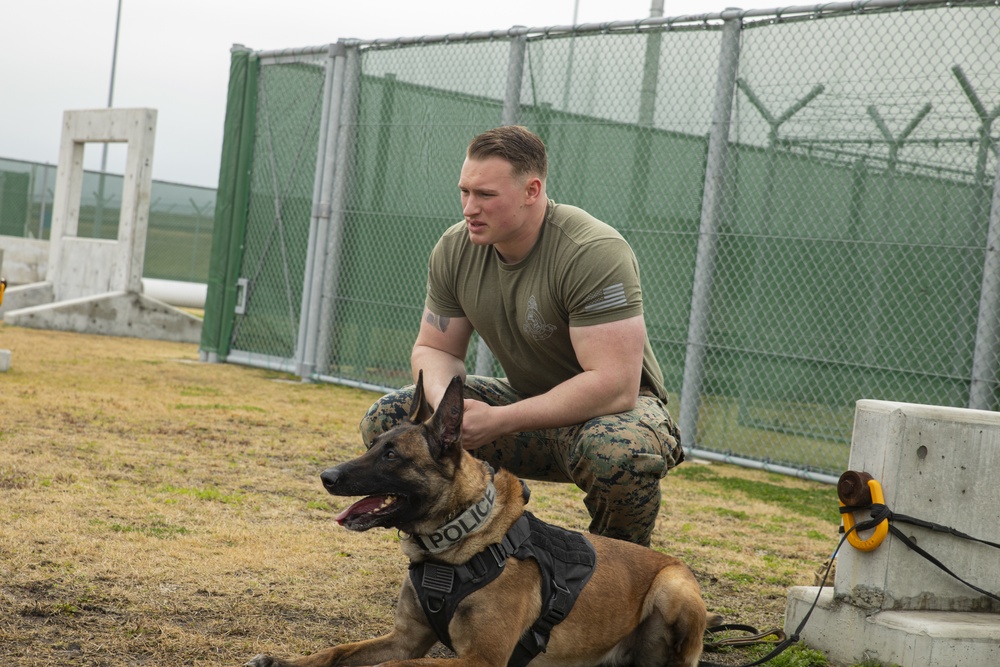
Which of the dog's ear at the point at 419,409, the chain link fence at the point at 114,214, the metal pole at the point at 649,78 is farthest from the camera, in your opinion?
the chain link fence at the point at 114,214

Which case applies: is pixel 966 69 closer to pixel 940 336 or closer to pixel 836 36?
pixel 836 36

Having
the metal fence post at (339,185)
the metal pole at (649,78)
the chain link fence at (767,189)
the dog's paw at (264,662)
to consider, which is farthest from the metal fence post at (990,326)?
the metal fence post at (339,185)

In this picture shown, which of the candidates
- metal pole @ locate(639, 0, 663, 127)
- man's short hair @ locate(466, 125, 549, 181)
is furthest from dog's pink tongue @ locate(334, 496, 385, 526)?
metal pole @ locate(639, 0, 663, 127)

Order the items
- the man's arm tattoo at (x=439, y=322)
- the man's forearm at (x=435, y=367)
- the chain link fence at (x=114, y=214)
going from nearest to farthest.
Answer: the man's forearm at (x=435, y=367), the man's arm tattoo at (x=439, y=322), the chain link fence at (x=114, y=214)

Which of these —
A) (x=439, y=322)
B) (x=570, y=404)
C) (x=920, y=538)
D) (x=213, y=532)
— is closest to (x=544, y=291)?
(x=570, y=404)

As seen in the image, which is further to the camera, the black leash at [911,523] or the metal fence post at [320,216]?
the metal fence post at [320,216]

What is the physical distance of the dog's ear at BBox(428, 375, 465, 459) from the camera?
2.93 metres

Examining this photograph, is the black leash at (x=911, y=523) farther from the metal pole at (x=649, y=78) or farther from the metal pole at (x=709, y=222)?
the metal pole at (x=649, y=78)

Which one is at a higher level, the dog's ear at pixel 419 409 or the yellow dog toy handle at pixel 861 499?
the dog's ear at pixel 419 409

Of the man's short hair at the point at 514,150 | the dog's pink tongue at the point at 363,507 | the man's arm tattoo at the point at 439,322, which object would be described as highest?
the man's short hair at the point at 514,150

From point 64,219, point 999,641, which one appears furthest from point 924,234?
point 64,219

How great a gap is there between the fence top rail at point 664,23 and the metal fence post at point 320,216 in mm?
323

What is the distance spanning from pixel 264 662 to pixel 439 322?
5.22 ft

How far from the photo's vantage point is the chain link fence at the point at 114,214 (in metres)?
22.6
